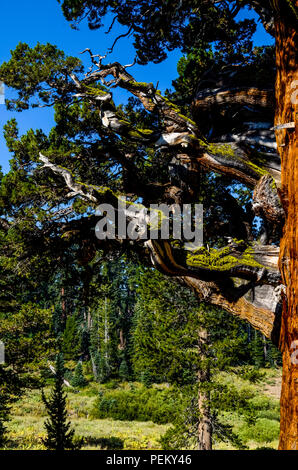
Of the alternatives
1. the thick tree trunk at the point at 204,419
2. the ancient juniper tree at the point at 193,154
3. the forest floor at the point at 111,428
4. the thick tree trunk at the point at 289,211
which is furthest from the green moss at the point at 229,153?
the forest floor at the point at 111,428

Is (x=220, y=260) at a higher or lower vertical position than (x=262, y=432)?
higher

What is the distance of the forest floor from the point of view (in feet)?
57.5

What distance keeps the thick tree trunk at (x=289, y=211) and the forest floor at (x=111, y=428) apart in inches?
456

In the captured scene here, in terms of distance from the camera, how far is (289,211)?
9.59 ft

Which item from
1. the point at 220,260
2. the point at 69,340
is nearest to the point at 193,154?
the point at 220,260

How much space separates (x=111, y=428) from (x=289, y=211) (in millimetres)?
24261

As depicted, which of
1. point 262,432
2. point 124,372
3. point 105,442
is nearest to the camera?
point 105,442

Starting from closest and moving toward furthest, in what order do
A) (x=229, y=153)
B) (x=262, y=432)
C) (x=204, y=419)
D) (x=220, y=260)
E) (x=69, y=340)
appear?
(x=220, y=260) → (x=229, y=153) → (x=204, y=419) → (x=262, y=432) → (x=69, y=340)

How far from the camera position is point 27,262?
22.7 feet

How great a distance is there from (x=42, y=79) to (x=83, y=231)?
3914mm

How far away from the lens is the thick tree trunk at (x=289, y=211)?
2691 millimetres

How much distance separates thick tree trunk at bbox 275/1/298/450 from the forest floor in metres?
11.6

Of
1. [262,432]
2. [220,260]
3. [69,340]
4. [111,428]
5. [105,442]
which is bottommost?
[111,428]

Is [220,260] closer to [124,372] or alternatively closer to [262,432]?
[262,432]
